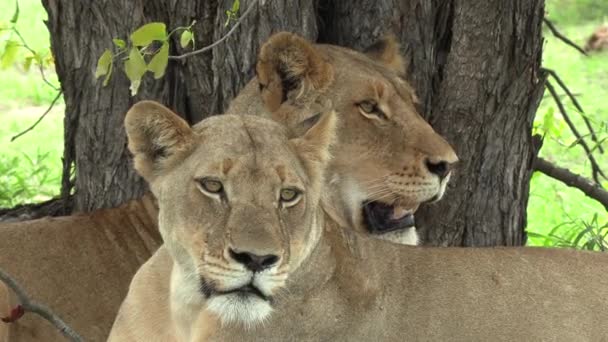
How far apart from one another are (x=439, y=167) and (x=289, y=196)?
79 cm

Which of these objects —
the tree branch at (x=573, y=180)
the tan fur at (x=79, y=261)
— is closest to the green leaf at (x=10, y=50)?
the tan fur at (x=79, y=261)

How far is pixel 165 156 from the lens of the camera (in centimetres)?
285

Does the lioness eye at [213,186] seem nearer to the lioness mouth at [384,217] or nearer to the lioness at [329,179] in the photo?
the lioness at [329,179]

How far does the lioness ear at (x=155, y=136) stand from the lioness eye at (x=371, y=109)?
0.80 metres

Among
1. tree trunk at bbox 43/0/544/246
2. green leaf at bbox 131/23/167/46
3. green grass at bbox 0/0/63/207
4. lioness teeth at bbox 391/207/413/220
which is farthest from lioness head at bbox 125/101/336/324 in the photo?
green grass at bbox 0/0/63/207

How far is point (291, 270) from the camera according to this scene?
2787 mm

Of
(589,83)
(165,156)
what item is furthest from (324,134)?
(589,83)

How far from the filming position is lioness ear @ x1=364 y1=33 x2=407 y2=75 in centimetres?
371

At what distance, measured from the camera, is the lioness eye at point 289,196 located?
273cm

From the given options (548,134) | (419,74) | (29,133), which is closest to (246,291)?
(419,74)

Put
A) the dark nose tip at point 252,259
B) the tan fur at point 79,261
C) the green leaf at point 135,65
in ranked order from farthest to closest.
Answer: the tan fur at point 79,261
the green leaf at point 135,65
the dark nose tip at point 252,259

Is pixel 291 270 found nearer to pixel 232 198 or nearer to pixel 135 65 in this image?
pixel 232 198

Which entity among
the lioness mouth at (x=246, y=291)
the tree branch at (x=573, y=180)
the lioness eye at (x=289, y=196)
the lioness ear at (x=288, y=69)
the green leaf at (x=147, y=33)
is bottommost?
the tree branch at (x=573, y=180)

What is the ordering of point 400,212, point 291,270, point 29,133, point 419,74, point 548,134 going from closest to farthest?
point 291,270
point 400,212
point 419,74
point 548,134
point 29,133
